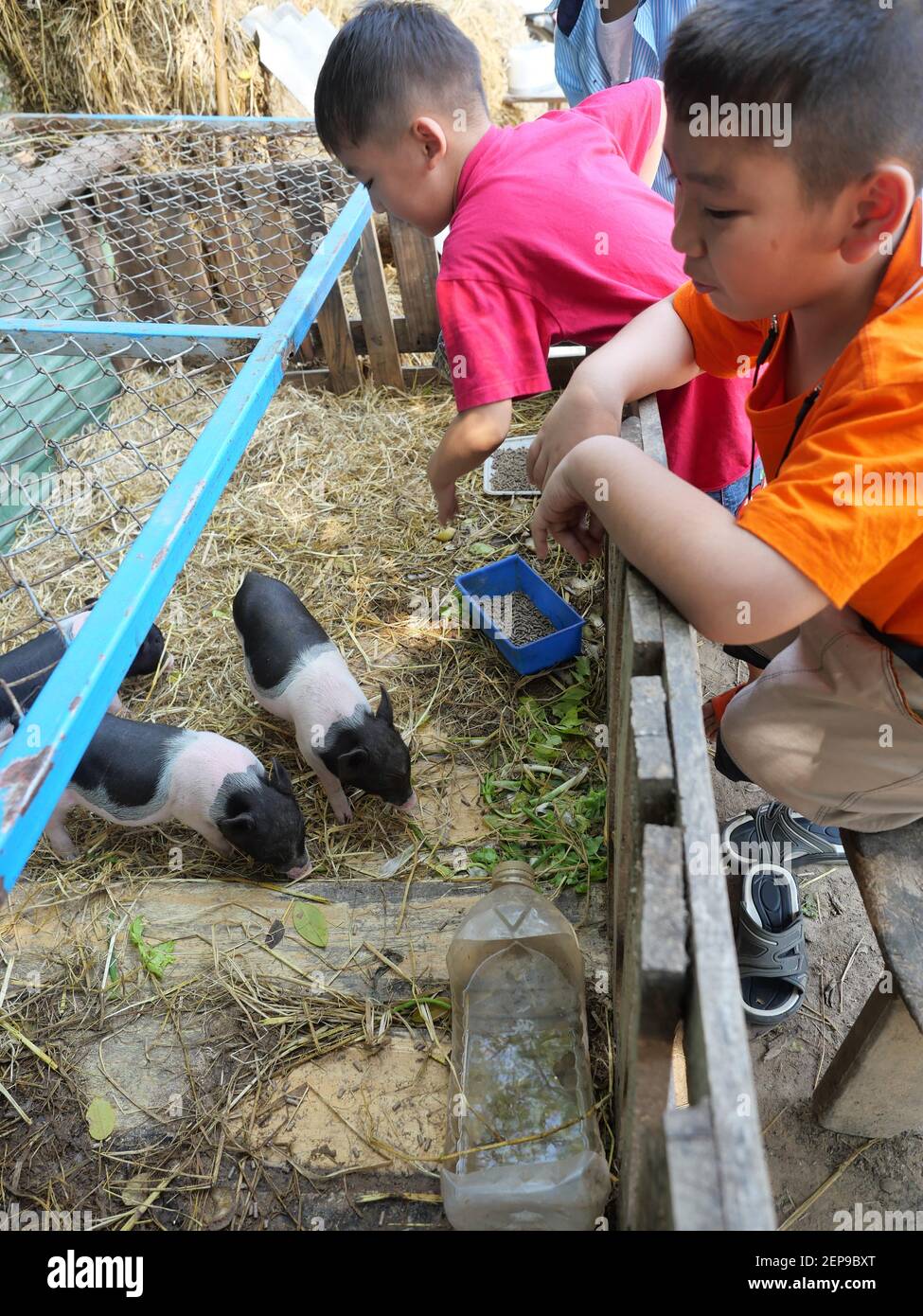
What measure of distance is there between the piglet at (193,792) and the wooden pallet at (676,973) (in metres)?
1.32

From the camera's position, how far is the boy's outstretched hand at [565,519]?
169cm

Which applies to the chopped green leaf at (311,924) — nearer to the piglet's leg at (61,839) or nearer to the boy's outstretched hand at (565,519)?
the piglet's leg at (61,839)

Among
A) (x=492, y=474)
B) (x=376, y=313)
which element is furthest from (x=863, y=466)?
(x=376, y=313)

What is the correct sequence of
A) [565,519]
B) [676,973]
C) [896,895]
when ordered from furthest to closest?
[565,519]
[896,895]
[676,973]

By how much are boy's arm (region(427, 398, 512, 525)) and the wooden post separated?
5.16m

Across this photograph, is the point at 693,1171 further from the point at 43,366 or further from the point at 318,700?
the point at 43,366

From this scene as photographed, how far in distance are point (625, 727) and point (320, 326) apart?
A: 12.0 ft

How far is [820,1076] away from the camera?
2.24 meters

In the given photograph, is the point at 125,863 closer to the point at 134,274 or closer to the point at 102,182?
the point at 134,274

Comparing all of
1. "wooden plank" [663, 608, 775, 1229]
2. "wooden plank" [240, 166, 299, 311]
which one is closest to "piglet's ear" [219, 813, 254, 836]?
"wooden plank" [663, 608, 775, 1229]

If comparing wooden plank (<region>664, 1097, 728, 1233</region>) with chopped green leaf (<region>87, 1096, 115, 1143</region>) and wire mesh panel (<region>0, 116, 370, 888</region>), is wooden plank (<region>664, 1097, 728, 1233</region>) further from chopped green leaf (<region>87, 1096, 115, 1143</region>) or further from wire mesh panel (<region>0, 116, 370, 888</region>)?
wire mesh panel (<region>0, 116, 370, 888</region>)

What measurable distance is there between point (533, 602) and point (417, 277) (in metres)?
2.17

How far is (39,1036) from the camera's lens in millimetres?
2389
